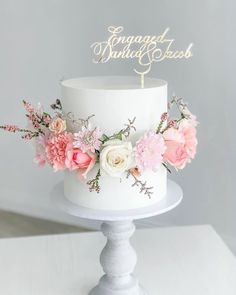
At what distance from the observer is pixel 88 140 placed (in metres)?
0.90

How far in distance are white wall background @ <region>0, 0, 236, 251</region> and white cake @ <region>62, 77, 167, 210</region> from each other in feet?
3.07

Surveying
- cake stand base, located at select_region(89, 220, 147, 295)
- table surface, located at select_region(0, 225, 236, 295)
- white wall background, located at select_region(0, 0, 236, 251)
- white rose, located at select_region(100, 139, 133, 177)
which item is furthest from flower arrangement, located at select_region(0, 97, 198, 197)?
white wall background, located at select_region(0, 0, 236, 251)

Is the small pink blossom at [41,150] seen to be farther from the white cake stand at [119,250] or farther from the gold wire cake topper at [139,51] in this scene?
the gold wire cake topper at [139,51]

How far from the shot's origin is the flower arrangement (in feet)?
2.93

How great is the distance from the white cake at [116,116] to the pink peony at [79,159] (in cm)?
3

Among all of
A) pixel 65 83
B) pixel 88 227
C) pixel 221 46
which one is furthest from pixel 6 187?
pixel 65 83

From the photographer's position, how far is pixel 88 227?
233cm

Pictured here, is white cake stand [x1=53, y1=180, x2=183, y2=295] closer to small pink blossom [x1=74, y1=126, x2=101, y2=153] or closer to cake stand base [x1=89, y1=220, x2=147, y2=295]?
cake stand base [x1=89, y1=220, x2=147, y2=295]

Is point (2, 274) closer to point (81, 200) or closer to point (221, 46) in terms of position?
point (81, 200)

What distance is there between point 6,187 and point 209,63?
4.03 feet

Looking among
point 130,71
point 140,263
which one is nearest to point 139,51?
point 140,263

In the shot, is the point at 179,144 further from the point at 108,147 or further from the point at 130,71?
the point at 130,71

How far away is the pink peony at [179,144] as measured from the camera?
953mm

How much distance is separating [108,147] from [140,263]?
47cm
